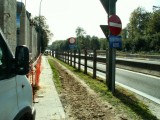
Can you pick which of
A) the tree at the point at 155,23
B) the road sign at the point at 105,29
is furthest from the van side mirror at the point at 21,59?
the tree at the point at 155,23

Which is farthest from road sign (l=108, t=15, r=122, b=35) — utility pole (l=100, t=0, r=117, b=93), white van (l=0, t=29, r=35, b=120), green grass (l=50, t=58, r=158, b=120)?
white van (l=0, t=29, r=35, b=120)

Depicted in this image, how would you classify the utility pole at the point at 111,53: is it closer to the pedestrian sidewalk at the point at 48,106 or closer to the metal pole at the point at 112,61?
the metal pole at the point at 112,61

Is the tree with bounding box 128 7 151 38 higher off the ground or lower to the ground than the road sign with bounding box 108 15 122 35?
higher

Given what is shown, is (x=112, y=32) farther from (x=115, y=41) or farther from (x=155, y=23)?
(x=155, y=23)

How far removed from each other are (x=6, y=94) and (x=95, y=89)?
8.53m

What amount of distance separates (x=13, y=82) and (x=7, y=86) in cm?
25

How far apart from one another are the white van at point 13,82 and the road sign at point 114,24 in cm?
708

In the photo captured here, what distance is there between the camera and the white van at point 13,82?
2.98 meters

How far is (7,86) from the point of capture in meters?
3.13

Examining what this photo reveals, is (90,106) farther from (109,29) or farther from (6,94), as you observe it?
(6,94)

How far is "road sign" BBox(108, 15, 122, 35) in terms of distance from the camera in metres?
10.6

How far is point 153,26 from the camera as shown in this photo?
309ft

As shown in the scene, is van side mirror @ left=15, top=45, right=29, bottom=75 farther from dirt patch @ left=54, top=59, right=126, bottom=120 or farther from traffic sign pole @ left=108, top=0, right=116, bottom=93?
traffic sign pole @ left=108, top=0, right=116, bottom=93

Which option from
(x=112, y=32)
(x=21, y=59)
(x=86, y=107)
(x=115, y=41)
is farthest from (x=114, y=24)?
(x=21, y=59)
